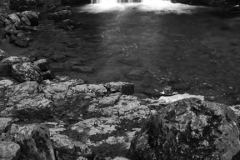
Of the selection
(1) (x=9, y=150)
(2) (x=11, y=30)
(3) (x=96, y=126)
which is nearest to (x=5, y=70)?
(3) (x=96, y=126)

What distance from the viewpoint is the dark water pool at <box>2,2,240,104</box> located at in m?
14.5

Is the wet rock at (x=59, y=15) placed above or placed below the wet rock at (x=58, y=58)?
above

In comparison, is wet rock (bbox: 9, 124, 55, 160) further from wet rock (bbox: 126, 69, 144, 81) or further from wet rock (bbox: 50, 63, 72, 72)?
wet rock (bbox: 50, 63, 72, 72)

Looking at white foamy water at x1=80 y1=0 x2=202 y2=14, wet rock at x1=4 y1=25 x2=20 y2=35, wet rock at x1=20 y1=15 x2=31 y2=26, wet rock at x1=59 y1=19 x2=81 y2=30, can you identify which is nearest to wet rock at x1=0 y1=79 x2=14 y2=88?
wet rock at x1=4 y1=25 x2=20 y2=35

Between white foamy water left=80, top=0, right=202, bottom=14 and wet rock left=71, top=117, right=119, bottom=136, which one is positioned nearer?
wet rock left=71, top=117, right=119, bottom=136

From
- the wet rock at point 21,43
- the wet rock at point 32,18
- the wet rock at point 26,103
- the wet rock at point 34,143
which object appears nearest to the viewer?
the wet rock at point 34,143

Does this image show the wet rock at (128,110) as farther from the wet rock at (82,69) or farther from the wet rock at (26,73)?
the wet rock at (82,69)

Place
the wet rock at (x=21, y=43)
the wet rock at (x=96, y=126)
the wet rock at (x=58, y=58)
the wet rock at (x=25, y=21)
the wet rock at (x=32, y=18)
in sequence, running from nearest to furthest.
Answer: the wet rock at (x=96, y=126)
the wet rock at (x=58, y=58)
the wet rock at (x=21, y=43)
the wet rock at (x=25, y=21)
the wet rock at (x=32, y=18)

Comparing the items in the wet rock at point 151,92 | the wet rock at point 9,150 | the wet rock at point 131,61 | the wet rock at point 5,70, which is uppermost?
the wet rock at point 9,150

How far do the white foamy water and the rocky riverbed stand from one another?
15686 millimetres

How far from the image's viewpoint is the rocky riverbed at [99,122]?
6984 mm

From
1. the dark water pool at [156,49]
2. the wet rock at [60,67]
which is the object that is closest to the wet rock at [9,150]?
the dark water pool at [156,49]

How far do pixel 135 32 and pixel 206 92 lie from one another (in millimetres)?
10674

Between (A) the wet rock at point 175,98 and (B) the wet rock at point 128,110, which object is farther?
(A) the wet rock at point 175,98
